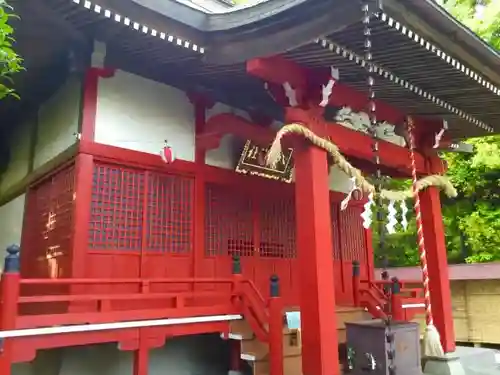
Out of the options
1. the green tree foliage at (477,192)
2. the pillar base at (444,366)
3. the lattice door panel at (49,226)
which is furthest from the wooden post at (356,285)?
the green tree foliage at (477,192)

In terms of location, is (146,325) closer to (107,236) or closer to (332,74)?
(107,236)

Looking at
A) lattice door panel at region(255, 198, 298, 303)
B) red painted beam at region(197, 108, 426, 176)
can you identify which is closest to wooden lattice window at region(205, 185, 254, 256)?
lattice door panel at region(255, 198, 298, 303)

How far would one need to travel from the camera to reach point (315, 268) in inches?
219

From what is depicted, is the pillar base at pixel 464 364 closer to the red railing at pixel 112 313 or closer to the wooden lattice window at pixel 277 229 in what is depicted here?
the red railing at pixel 112 313

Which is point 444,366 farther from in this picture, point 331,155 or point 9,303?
point 9,303

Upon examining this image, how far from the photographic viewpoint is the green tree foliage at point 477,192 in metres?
13.7

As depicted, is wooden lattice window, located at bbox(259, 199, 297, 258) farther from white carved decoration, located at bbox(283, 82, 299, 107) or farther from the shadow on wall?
white carved decoration, located at bbox(283, 82, 299, 107)

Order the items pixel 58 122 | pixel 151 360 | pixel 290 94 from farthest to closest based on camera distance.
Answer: pixel 58 122 < pixel 151 360 < pixel 290 94

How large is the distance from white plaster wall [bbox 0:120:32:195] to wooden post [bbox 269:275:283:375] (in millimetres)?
5868

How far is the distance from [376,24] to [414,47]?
0.78 meters

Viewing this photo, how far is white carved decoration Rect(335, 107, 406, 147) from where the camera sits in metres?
6.62

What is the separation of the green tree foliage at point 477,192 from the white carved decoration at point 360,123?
743 centimetres

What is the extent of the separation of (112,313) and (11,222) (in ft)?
17.1

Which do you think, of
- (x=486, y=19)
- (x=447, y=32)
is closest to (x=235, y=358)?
(x=447, y=32)
